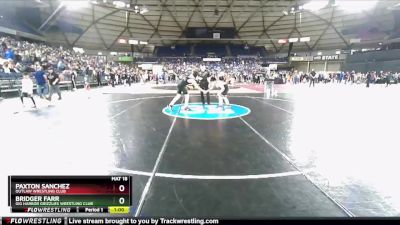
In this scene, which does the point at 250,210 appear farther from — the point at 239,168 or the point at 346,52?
the point at 346,52

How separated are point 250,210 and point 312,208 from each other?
0.72 m

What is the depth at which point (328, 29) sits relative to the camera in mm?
46531

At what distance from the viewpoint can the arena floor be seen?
293 cm

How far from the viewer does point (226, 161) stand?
436 cm

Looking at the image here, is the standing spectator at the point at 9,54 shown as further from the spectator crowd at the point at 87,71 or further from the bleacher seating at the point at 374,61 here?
the bleacher seating at the point at 374,61

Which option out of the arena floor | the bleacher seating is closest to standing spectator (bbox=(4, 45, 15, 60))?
the arena floor
